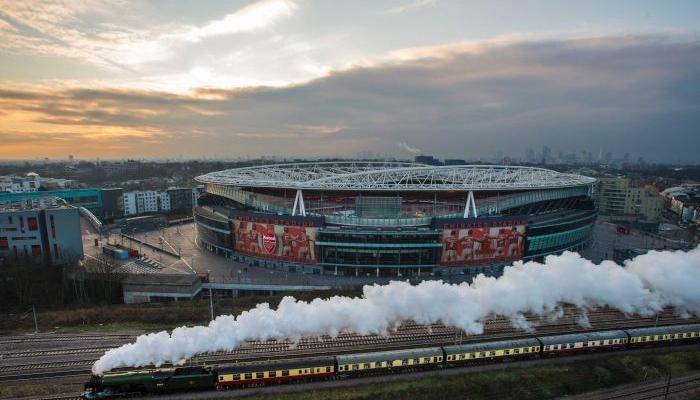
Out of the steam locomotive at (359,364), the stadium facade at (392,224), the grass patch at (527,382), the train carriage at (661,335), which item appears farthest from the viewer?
the stadium facade at (392,224)

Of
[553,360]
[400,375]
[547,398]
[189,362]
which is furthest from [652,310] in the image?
[189,362]

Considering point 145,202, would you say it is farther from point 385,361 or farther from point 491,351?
point 491,351

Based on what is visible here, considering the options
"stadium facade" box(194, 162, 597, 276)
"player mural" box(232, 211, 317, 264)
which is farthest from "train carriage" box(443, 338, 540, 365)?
"player mural" box(232, 211, 317, 264)

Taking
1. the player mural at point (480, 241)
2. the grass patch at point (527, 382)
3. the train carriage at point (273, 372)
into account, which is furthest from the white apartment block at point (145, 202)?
the grass patch at point (527, 382)

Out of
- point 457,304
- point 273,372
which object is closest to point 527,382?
point 457,304

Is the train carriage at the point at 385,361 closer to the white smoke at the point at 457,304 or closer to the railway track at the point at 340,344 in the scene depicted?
the white smoke at the point at 457,304

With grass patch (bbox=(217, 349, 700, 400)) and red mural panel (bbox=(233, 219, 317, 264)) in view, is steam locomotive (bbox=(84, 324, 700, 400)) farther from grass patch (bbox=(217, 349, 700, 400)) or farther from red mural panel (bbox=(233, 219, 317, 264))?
red mural panel (bbox=(233, 219, 317, 264))
